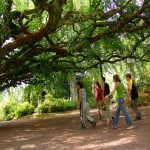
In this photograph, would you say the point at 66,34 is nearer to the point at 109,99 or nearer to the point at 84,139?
the point at 109,99

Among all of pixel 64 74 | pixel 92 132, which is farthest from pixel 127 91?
pixel 64 74

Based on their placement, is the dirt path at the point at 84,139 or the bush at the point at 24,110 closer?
the dirt path at the point at 84,139

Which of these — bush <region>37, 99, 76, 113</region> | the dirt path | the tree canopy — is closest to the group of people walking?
the dirt path

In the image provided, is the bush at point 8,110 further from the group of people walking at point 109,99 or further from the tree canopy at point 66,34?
the group of people walking at point 109,99

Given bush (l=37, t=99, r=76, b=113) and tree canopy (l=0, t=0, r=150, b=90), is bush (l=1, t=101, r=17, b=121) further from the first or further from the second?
tree canopy (l=0, t=0, r=150, b=90)

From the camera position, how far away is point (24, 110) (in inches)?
1178

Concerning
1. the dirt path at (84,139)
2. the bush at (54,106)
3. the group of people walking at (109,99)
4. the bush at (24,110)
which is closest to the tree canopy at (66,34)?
the group of people walking at (109,99)

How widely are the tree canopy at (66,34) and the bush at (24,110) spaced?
8237mm

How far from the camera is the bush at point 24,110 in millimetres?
29778

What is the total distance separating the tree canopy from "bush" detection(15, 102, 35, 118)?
824 centimetres

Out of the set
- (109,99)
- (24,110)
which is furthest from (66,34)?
(24,110)

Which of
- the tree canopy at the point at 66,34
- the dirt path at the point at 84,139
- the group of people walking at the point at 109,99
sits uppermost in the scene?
the tree canopy at the point at 66,34

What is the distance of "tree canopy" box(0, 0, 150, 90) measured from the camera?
13414 millimetres

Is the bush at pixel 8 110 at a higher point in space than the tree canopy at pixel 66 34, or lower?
lower
